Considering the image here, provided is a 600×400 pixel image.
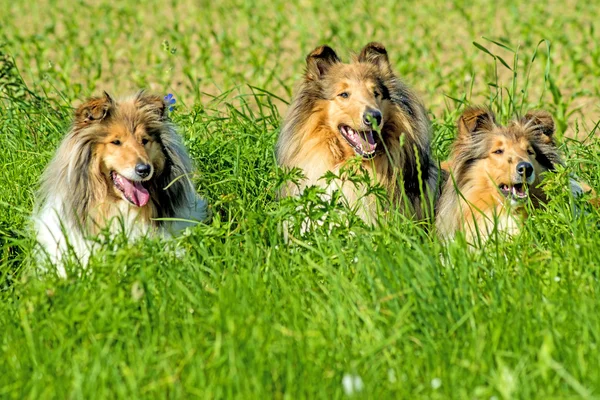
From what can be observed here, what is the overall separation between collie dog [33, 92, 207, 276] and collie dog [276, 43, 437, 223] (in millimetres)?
875

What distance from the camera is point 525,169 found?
534 centimetres

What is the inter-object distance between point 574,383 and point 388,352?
33.0 inches

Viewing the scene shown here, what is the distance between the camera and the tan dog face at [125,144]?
201 inches

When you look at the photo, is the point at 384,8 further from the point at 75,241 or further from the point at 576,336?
the point at 576,336

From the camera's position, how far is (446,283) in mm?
4125

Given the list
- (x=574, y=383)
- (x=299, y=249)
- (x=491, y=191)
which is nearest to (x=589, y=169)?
(x=491, y=191)

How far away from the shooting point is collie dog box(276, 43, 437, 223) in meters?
5.80

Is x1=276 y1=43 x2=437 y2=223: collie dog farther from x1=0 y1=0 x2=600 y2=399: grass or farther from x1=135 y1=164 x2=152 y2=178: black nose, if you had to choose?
x1=135 y1=164 x2=152 y2=178: black nose

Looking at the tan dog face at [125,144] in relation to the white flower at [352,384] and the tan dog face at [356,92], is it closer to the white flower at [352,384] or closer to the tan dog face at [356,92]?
the tan dog face at [356,92]

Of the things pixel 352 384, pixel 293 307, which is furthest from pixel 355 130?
pixel 352 384

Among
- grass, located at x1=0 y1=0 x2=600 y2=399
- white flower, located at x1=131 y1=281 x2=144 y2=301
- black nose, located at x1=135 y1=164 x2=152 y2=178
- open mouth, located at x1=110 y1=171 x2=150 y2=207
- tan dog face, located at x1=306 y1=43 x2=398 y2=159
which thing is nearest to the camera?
grass, located at x1=0 y1=0 x2=600 y2=399

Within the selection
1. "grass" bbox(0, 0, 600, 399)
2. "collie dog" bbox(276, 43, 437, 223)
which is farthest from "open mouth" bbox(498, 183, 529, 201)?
"collie dog" bbox(276, 43, 437, 223)

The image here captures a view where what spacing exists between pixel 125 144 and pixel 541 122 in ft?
8.29

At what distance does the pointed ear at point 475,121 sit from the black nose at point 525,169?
16.8 inches
